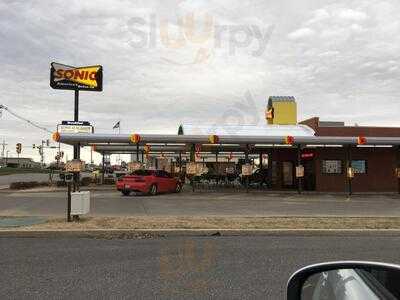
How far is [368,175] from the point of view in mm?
33156

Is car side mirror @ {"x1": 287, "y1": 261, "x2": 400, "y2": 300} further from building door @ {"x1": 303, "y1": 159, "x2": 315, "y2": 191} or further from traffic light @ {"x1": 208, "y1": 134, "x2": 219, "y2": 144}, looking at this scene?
building door @ {"x1": 303, "y1": 159, "x2": 315, "y2": 191}

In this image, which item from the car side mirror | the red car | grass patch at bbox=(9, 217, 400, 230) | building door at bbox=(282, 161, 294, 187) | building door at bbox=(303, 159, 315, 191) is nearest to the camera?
the car side mirror

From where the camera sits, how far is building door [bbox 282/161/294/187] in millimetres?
37438

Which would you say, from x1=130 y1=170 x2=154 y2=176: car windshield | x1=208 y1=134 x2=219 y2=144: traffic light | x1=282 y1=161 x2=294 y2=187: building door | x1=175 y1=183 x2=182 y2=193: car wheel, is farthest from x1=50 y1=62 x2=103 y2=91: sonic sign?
x1=282 y1=161 x2=294 y2=187: building door

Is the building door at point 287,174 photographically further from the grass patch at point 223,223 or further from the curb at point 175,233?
the curb at point 175,233

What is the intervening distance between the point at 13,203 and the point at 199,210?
7660 millimetres

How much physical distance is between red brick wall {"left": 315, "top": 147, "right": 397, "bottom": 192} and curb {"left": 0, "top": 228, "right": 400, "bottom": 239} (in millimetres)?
19812

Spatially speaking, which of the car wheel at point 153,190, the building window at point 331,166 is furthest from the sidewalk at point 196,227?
the building window at point 331,166

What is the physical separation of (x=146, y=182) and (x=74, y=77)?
293 inches

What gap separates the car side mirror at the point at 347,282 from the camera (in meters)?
2.13

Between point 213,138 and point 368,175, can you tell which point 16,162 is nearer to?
point 368,175

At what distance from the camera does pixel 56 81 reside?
2255cm

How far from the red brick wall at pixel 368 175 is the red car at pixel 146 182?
9.51 m

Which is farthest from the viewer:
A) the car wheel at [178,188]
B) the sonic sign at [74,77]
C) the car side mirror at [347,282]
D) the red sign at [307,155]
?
the red sign at [307,155]
